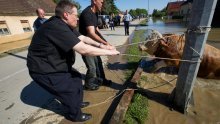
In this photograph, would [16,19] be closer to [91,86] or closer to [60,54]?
[91,86]

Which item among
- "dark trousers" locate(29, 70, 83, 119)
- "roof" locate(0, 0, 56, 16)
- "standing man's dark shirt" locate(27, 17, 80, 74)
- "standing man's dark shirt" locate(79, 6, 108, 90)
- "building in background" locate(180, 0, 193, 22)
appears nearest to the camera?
"standing man's dark shirt" locate(27, 17, 80, 74)

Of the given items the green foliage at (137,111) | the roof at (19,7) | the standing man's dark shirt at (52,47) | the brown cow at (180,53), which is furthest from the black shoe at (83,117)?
the roof at (19,7)

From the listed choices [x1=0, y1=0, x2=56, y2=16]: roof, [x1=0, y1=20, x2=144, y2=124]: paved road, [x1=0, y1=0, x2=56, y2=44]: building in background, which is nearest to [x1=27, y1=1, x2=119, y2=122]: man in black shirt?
[x1=0, y1=20, x2=144, y2=124]: paved road

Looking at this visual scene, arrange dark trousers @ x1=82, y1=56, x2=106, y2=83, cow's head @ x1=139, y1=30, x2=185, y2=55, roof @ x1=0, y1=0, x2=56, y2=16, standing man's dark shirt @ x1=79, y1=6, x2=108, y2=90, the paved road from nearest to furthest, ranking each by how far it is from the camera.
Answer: the paved road → standing man's dark shirt @ x1=79, y1=6, x2=108, y2=90 → dark trousers @ x1=82, y1=56, x2=106, y2=83 → cow's head @ x1=139, y1=30, x2=185, y2=55 → roof @ x1=0, y1=0, x2=56, y2=16

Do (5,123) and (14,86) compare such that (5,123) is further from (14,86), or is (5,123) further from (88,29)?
(88,29)

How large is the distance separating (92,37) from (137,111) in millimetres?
1922

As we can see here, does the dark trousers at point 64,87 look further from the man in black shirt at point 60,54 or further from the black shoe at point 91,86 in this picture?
the black shoe at point 91,86

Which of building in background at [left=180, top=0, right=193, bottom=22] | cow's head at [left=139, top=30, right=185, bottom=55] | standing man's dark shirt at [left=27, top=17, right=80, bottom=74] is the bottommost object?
building in background at [left=180, top=0, right=193, bottom=22]

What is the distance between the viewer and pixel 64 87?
3303 millimetres

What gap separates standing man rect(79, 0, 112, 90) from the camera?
417 centimetres

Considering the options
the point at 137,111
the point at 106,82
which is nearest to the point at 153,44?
the point at 106,82

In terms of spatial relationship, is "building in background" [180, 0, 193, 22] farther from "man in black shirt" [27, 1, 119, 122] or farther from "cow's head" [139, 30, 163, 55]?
"man in black shirt" [27, 1, 119, 122]

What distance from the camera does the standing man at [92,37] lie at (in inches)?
164

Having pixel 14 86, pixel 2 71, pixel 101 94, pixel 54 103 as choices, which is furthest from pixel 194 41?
pixel 2 71
